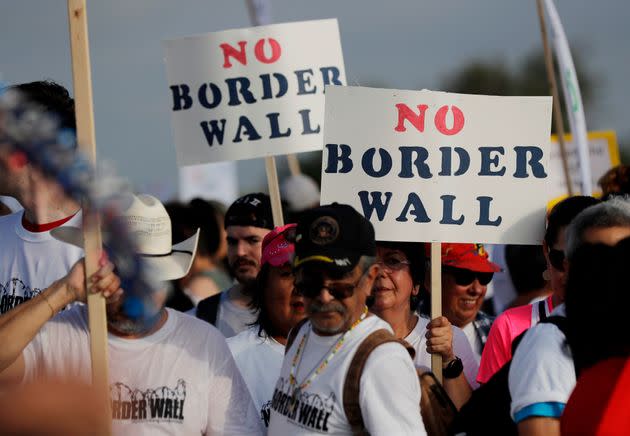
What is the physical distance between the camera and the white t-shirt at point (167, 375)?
12.3ft

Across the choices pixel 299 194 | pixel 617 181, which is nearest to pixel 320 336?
pixel 617 181

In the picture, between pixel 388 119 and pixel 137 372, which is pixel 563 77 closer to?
pixel 388 119

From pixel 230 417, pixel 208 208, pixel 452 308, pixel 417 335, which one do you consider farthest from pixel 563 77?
pixel 230 417

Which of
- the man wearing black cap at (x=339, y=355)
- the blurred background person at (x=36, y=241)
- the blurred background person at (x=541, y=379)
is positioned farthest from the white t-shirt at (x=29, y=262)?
the blurred background person at (x=541, y=379)

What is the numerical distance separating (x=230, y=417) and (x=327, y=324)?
1.89 feet

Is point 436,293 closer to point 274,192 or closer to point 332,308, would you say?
point 332,308

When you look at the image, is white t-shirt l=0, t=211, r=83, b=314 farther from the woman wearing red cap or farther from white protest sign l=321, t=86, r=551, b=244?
the woman wearing red cap

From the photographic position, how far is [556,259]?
4.48 m

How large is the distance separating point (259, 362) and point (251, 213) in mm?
2081

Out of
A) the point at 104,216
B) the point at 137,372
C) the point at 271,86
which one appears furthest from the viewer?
the point at 271,86

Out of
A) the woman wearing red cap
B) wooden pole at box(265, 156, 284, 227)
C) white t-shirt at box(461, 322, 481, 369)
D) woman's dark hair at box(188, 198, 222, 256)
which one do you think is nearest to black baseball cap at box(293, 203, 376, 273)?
white t-shirt at box(461, 322, 481, 369)

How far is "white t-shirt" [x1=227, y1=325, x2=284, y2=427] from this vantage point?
15.1 feet

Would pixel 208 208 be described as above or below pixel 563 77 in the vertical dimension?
below

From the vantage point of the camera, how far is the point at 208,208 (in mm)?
8148
